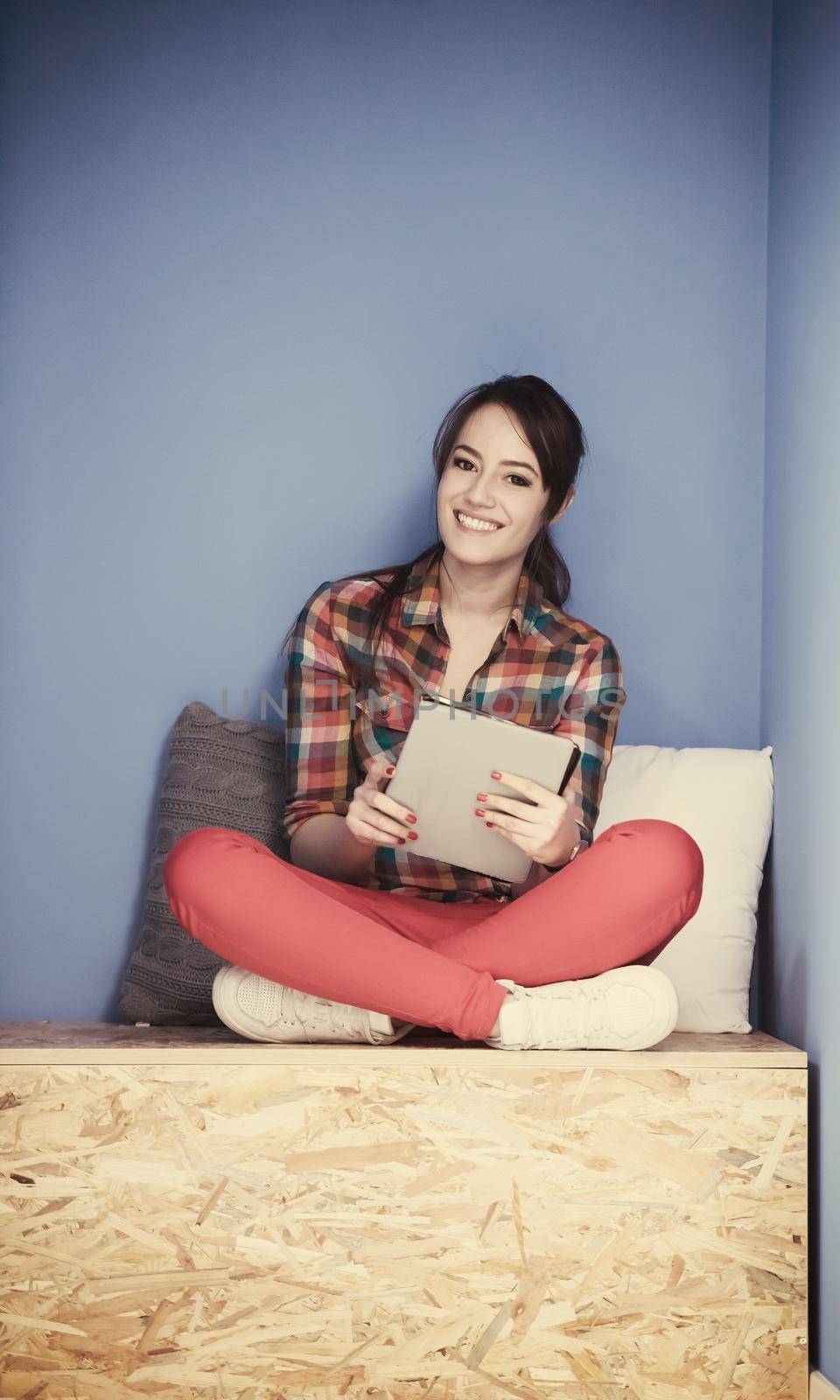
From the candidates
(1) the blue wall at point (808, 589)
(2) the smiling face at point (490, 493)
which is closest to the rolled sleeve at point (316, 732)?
(2) the smiling face at point (490, 493)

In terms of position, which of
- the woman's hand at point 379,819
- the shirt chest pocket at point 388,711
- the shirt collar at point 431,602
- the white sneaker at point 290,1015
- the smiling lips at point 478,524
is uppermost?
the smiling lips at point 478,524

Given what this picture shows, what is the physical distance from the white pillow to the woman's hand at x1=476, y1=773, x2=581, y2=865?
15.6 inches

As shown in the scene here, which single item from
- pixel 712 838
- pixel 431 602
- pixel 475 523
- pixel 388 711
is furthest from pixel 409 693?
pixel 712 838

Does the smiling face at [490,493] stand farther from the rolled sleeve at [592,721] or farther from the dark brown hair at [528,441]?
the rolled sleeve at [592,721]

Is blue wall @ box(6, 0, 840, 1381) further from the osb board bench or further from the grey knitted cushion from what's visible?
the osb board bench

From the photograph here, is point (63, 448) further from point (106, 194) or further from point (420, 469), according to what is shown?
point (420, 469)

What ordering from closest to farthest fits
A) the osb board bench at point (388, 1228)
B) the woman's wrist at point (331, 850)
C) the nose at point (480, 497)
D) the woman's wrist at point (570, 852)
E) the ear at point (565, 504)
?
the osb board bench at point (388, 1228) → the woman's wrist at point (570, 852) → the woman's wrist at point (331, 850) → the nose at point (480, 497) → the ear at point (565, 504)

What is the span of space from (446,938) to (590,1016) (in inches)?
8.9

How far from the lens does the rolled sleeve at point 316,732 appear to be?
1831 millimetres

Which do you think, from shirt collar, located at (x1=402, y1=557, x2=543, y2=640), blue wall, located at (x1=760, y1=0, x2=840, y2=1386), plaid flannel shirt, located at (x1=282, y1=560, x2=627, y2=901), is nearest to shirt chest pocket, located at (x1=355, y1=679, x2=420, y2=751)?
plaid flannel shirt, located at (x1=282, y1=560, x2=627, y2=901)

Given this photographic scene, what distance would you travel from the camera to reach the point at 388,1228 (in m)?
1.39

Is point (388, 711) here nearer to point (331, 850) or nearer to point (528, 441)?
point (331, 850)

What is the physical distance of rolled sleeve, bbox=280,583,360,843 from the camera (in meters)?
1.83

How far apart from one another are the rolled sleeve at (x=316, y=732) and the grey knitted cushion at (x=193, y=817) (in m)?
0.07
